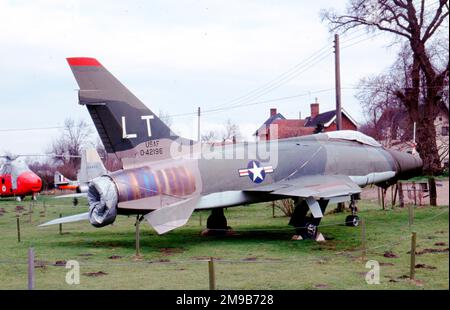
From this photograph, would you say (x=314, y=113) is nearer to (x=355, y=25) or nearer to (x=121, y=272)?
(x=355, y=25)

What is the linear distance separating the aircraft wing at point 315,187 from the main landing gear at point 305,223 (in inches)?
18.8

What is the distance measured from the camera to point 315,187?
53.2ft

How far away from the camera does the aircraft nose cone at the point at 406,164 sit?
66.0 feet

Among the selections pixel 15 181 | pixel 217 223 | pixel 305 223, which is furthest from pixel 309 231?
pixel 15 181

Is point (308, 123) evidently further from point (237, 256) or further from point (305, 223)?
point (237, 256)

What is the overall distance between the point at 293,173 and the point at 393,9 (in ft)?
44.5

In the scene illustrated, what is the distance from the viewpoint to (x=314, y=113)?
68.4 meters

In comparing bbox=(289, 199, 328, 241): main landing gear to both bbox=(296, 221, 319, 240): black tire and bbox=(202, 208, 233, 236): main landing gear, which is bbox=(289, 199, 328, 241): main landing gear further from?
bbox=(202, 208, 233, 236): main landing gear

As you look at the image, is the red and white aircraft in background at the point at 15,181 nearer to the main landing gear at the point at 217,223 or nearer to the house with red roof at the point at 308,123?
the house with red roof at the point at 308,123

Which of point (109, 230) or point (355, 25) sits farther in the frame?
point (355, 25)

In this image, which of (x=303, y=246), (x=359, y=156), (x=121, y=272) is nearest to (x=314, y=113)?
(x=359, y=156)
